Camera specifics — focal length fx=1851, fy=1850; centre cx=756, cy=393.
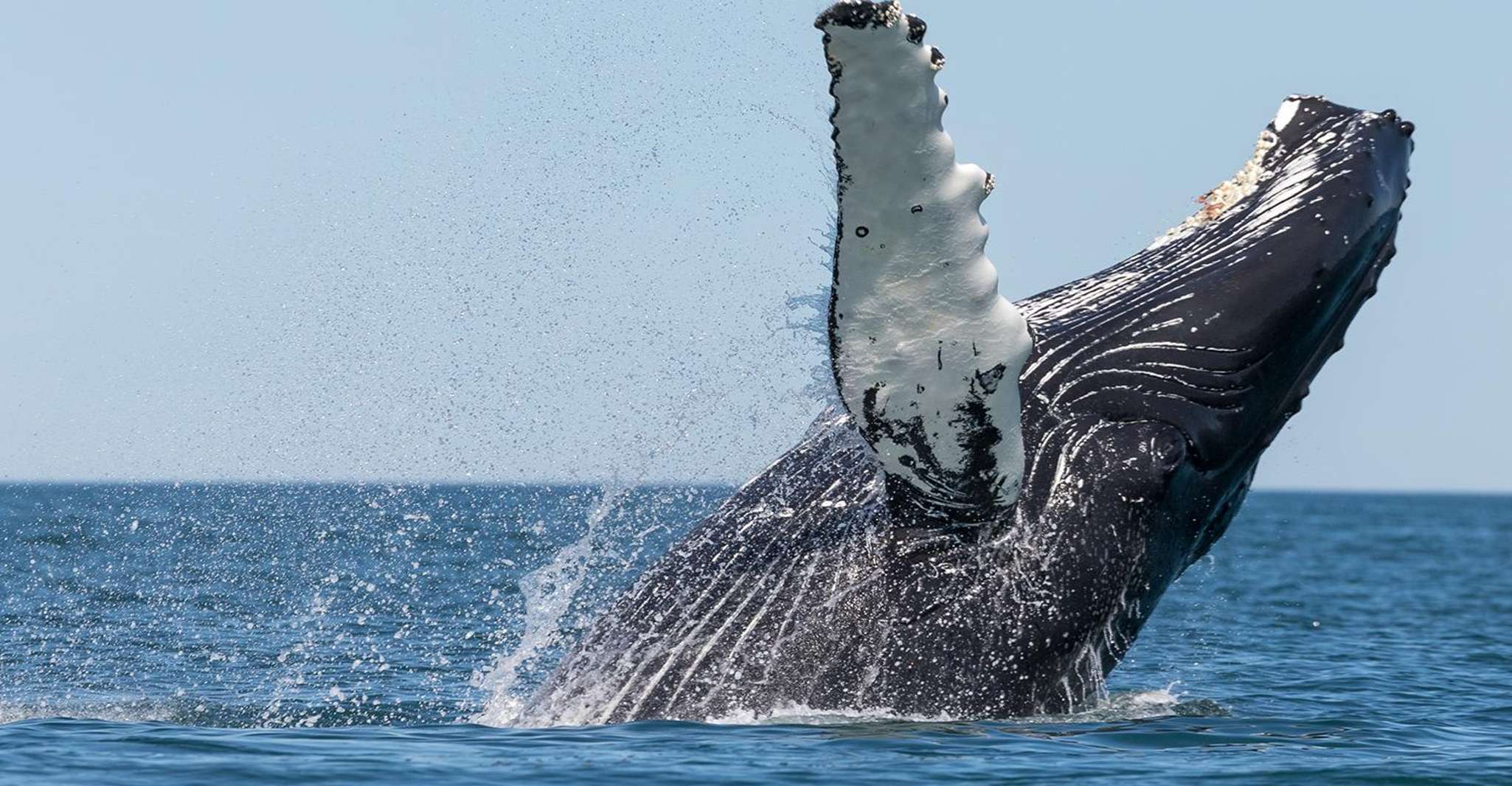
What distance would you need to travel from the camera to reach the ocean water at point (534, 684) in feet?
24.5

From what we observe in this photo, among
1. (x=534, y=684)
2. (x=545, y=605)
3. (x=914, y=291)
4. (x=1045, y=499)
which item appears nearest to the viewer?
(x=914, y=291)

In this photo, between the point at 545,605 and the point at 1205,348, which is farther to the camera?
the point at 545,605

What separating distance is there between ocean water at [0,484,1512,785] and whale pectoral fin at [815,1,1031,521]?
120 centimetres

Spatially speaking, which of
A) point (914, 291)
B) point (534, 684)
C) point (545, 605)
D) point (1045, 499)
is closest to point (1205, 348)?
point (1045, 499)

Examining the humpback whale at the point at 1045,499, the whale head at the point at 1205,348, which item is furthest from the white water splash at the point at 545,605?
the whale head at the point at 1205,348

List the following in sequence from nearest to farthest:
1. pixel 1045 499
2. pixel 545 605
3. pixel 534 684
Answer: pixel 1045 499, pixel 545 605, pixel 534 684

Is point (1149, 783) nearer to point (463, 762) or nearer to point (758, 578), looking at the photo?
point (758, 578)

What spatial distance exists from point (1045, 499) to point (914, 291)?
1.58 m

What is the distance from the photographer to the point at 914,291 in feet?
21.7

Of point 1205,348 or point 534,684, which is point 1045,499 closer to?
point 1205,348

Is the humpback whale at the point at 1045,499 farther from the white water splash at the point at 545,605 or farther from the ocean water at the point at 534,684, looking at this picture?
the white water splash at the point at 545,605

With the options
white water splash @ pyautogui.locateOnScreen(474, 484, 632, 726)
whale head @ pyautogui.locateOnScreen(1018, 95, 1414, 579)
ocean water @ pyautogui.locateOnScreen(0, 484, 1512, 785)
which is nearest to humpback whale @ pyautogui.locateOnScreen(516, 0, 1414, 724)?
whale head @ pyautogui.locateOnScreen(1018, 95, 1414, 579)

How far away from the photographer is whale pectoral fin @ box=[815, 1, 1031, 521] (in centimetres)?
600

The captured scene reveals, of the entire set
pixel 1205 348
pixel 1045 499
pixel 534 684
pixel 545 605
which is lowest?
pixel 534 684
